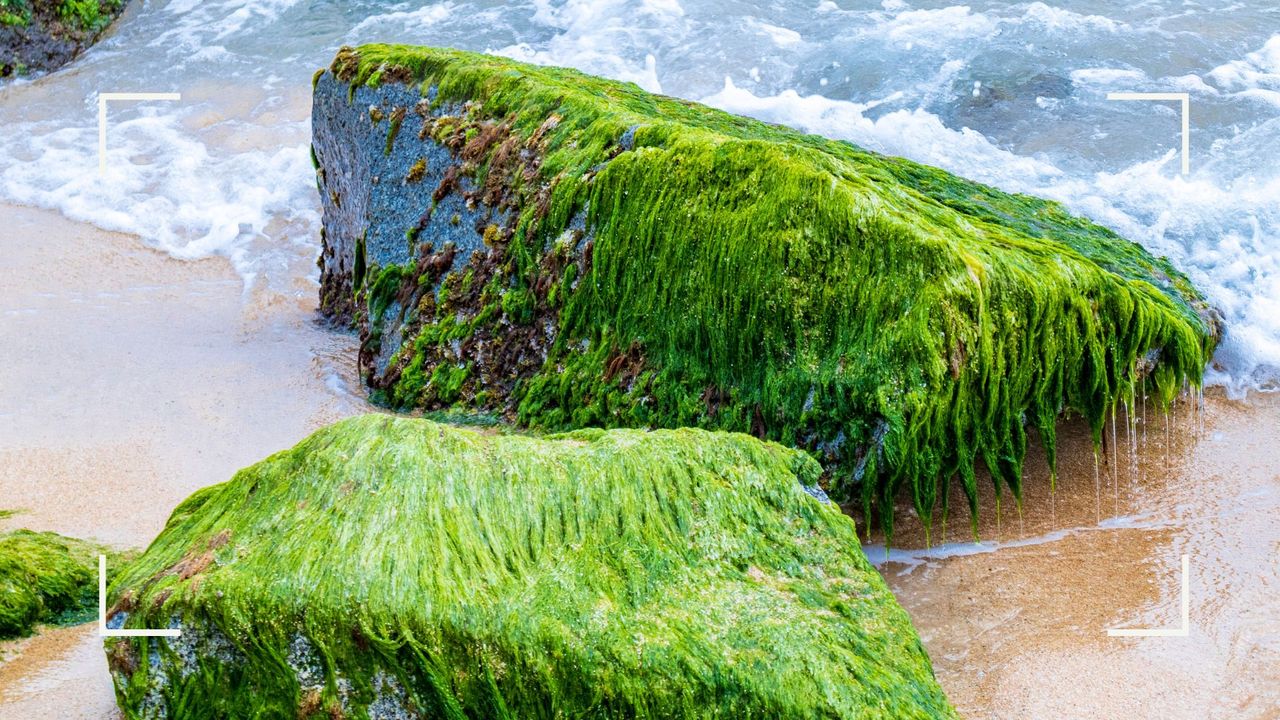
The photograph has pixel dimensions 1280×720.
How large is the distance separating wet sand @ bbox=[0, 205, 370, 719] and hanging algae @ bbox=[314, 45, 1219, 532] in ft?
2.26

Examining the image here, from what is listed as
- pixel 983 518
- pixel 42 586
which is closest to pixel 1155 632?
pixel 983 518

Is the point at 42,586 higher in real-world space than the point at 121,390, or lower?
higher

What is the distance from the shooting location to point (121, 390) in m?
5.83

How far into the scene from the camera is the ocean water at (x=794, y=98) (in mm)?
7469

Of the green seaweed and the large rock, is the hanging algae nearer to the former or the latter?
the large rock

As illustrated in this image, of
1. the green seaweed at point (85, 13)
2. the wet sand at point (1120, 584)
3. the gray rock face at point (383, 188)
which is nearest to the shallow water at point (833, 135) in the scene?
the wet sand at point (1120, 584)

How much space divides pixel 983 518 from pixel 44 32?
430 inches

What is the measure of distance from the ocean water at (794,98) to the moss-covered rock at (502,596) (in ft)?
11.5

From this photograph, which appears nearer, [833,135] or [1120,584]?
[1120,584]

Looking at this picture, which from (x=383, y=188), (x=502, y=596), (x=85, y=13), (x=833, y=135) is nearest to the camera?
(x=502, y=596)

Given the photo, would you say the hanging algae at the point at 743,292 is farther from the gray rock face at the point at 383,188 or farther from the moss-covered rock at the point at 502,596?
the moss-covered rock at the point at 502,596

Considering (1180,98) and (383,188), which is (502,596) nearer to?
(383,188)

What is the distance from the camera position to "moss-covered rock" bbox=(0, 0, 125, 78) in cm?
1134

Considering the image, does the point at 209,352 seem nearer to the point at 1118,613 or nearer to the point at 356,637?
the point at 356,637
